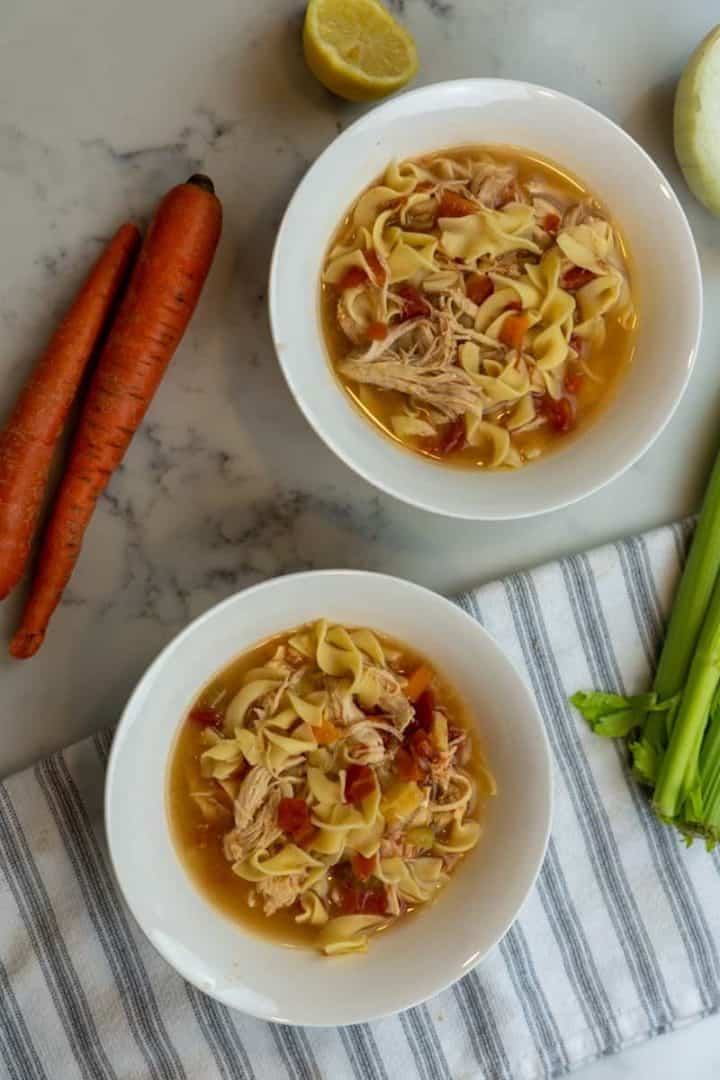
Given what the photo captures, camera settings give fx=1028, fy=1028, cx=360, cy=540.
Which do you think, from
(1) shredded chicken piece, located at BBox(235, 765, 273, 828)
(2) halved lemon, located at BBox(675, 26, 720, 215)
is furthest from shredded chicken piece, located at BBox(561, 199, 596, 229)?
(1) shredded chicken piece, located at BBox(235, 765, 273, 828)

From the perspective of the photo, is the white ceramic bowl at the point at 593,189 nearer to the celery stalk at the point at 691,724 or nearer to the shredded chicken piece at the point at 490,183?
the shredded chicken piece at the point at 490,183

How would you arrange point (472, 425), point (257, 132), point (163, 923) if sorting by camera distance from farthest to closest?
point (257, 132)
point (472, 425)
point (163, 923)

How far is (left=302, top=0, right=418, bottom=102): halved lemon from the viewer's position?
9.53 ft

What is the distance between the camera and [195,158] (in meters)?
3.06

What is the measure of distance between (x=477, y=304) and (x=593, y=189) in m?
0.47

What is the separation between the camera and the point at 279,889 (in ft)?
8.95

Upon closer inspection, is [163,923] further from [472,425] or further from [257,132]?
[257,132]

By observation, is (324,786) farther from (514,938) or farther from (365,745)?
(514,938)

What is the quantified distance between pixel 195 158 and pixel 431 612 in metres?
1.54

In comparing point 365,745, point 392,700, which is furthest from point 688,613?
point 365,745

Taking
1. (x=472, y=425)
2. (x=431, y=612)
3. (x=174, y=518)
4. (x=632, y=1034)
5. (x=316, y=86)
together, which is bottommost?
(x=632, y=1034)

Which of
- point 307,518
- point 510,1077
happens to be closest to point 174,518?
point 307,518

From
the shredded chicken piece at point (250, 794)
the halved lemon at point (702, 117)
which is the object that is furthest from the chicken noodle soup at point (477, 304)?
the shredded chicken piece at point (250, 794)

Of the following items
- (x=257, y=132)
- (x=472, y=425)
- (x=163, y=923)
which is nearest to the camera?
(x=163, y=923)
